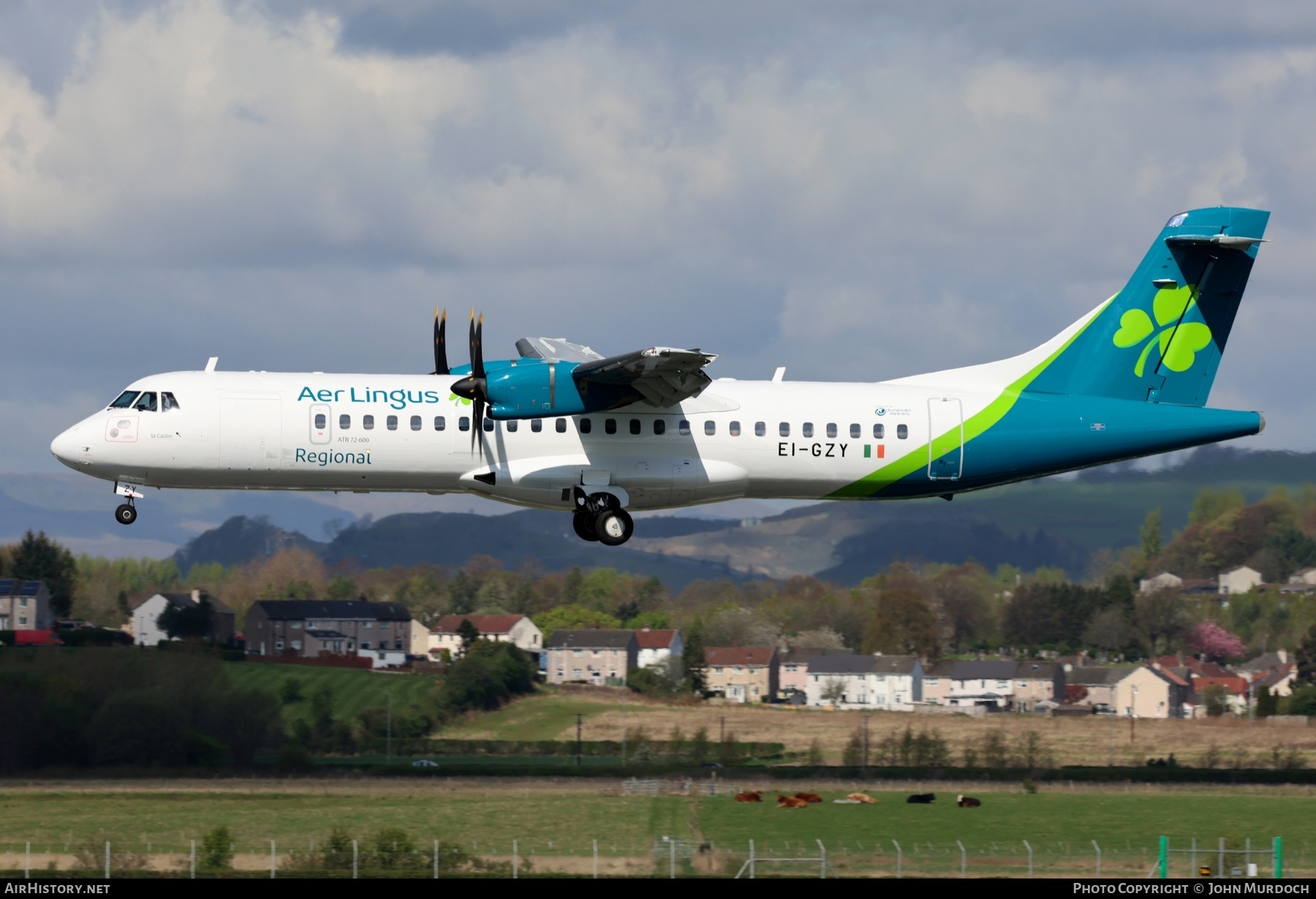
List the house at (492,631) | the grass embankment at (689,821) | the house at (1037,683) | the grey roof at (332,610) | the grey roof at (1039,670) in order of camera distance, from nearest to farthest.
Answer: the grass embankment at (689,821), the grey roof at (332,610), the house at (1037,683), the house at (492,631), the grey roof at (1039,670)

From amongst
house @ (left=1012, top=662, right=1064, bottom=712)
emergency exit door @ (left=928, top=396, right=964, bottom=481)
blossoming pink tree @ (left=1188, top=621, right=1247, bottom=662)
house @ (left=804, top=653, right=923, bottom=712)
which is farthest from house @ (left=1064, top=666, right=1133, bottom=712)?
emergency exit door @ (left=928, top=396, right=964, bottom=481)

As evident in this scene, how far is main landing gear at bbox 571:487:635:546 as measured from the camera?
29656 millimetres

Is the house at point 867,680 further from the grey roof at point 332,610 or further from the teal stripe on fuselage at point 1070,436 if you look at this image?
the teal stripe on fuselage at point 1070,436

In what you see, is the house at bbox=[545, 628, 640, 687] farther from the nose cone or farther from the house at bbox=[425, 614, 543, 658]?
the nose cone

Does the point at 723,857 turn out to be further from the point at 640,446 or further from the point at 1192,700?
the point at 1192,700

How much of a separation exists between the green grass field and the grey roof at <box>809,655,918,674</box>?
2277 centimetres

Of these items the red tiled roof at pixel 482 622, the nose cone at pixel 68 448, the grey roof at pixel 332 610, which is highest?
the nose cone at pixel 68 448

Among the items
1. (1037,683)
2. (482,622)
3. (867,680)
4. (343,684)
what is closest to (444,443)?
(343,684)

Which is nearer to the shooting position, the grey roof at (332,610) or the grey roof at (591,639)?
the grey roof at (332,610)

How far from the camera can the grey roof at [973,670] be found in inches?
3228

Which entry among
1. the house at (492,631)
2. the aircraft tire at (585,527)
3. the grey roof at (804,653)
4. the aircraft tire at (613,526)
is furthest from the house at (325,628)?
the aircraft tire at (613,526)

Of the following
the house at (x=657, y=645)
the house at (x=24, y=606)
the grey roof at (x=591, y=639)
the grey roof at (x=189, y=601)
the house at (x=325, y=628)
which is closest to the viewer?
the house at (x=24, y=606)

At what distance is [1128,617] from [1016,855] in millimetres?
45150

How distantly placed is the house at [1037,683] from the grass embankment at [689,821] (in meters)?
19.9
